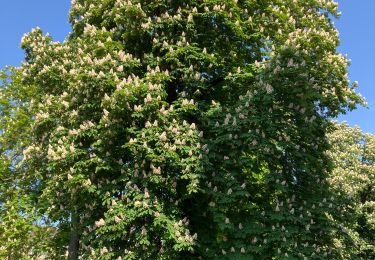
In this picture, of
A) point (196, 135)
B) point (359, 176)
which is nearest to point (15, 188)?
point (196, 135)

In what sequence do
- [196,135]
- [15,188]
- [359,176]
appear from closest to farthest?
[196,135]
[15,188]
[359,176]

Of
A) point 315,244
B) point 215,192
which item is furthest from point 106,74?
point 315,244

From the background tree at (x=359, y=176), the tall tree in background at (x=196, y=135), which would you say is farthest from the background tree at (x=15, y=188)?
the background tree at (x=359, y=176)

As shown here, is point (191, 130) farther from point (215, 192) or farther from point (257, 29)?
point (257, 29)

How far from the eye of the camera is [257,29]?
50.6ft

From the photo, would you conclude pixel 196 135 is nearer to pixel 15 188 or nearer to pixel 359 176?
pixel 15 188

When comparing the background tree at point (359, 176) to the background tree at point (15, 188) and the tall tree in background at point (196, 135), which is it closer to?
the tall tree in background at point (196, 135)

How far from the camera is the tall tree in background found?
1259 centimetres

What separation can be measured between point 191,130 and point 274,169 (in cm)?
334

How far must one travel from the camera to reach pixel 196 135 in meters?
13.2

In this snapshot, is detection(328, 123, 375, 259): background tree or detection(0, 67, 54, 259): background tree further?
detection(328, 123, 375, 259): background tree

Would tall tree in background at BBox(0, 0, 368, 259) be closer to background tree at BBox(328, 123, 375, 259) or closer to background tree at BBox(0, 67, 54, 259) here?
background tree at BBox(0, 67, 54, 259)

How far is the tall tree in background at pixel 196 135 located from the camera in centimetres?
1259

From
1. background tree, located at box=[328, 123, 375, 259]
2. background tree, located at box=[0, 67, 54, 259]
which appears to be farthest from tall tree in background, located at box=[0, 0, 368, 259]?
background tree, located at box=[328, 123, 375, 259]
